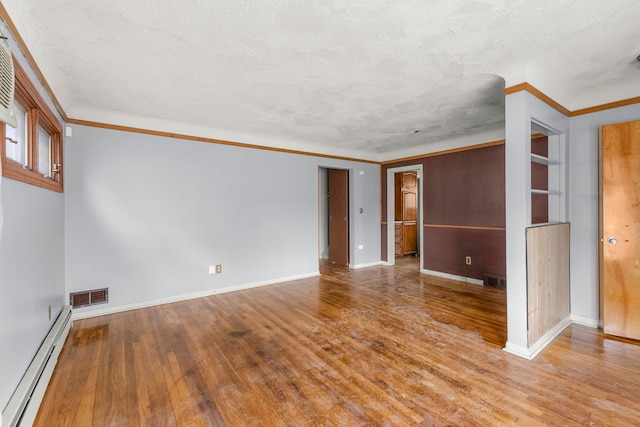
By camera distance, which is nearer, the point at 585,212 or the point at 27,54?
the point at 27,54

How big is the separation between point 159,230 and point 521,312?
4073 mm

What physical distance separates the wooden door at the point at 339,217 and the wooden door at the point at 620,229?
388 centimetres

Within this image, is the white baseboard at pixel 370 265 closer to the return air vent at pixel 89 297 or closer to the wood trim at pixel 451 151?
the wood trim at pixel 451 151

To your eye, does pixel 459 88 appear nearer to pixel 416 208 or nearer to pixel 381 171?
pixel 381 171

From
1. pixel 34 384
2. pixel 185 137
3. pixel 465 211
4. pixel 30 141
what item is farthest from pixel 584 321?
pixel 30 141

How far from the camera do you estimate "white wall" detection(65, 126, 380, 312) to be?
3.29 meters

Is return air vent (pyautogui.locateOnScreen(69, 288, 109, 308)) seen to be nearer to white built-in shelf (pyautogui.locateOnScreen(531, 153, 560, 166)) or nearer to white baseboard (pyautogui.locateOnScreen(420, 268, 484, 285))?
white built-in shelf (pyautogui.locateOnScreen(531, 153, 560, 166))

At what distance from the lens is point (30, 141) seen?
7.13 feet

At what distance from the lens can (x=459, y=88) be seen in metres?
2.82

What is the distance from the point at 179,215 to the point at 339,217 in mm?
3301

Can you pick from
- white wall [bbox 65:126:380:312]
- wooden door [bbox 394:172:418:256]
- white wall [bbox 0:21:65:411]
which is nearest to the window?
white wall [bbox 0:21:65:411]

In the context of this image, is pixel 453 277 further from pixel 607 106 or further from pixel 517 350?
pixel 607 106

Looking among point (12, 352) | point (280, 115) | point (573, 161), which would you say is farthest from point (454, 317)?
point (12, 352)

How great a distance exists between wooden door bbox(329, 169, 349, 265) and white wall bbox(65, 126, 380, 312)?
0.94 m
